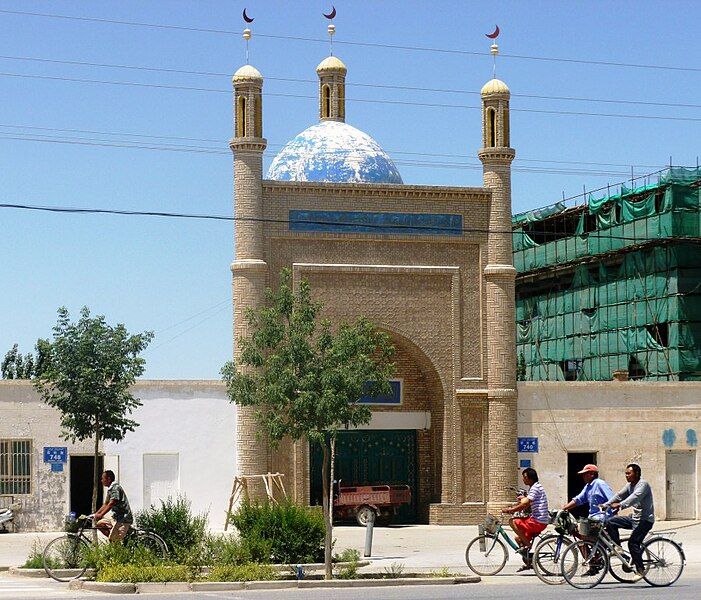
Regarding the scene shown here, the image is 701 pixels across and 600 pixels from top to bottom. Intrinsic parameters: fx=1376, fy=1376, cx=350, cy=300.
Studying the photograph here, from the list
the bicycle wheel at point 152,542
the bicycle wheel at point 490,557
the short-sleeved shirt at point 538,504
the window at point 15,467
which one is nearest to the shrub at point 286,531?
the bicycle wheel at point 152,542

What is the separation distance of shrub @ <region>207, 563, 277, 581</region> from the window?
1535 cm

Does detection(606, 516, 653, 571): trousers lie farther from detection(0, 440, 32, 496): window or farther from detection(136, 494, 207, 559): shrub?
detection(0, 440, 32, 496): window

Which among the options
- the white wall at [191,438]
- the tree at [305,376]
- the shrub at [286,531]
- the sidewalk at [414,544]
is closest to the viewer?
the shrub at [286,531]

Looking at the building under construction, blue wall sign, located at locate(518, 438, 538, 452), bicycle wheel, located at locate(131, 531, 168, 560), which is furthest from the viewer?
the building under construction

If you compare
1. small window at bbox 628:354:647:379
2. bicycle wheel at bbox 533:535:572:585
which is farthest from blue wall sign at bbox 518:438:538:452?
bicycle wheel at bbox 533:535:572:585

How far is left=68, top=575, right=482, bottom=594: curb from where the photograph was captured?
19672mm

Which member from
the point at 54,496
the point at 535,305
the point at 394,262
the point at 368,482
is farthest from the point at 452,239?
the point at 535,305

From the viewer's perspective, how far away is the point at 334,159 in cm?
3972

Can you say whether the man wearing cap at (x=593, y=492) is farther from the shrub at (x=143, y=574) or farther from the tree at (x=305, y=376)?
the shrub at (x=143, y=574)

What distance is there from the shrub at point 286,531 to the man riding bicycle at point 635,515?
5.27 metres

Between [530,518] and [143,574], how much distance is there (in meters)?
5.98

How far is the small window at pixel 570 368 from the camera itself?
5697cm

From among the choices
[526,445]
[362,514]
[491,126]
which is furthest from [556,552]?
[491,126]

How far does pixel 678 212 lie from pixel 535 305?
1201 centimetres
